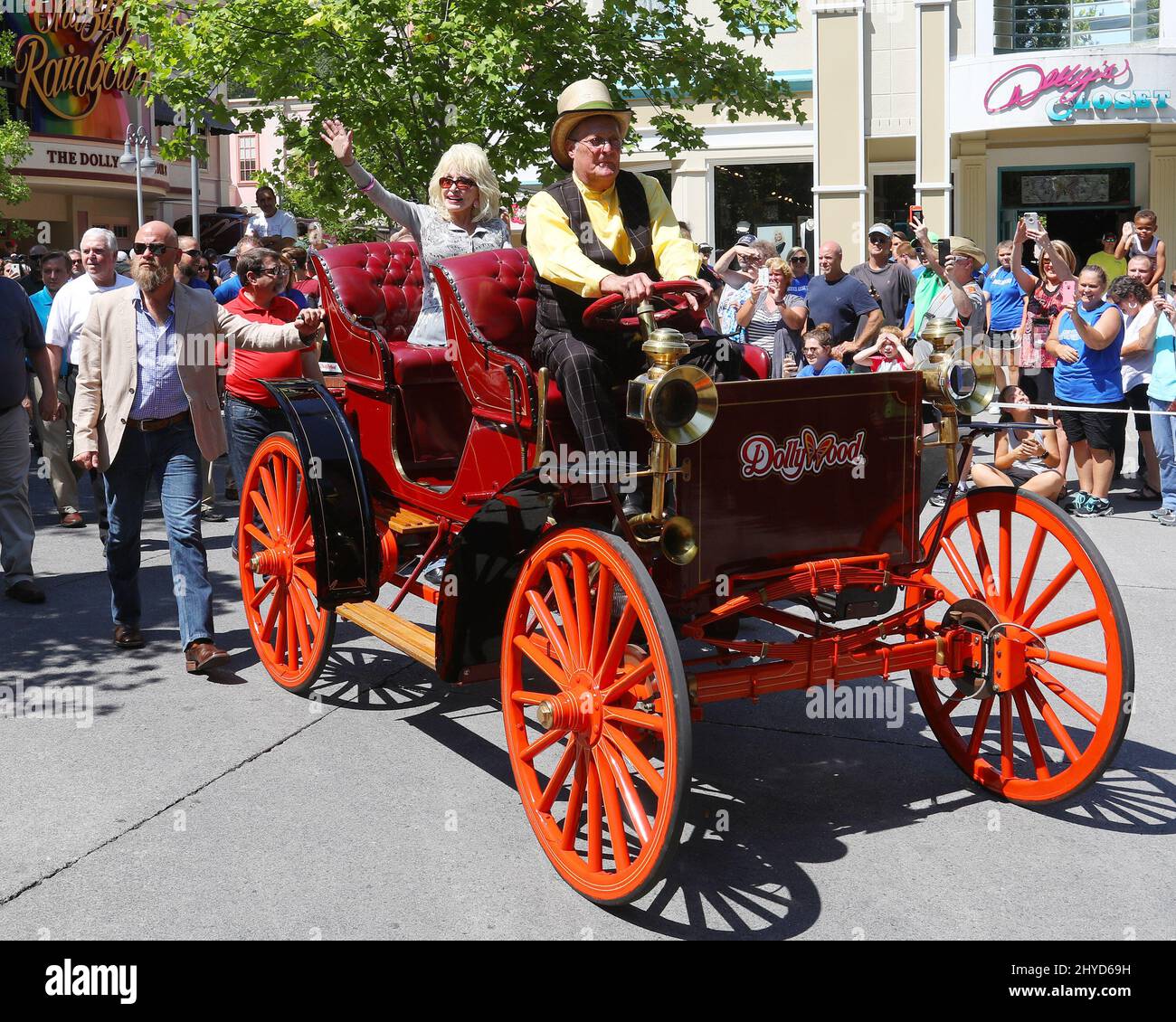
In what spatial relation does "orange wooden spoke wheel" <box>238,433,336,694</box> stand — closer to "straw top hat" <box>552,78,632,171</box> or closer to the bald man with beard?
"straw top hat" <box>552,78,632,171</box>

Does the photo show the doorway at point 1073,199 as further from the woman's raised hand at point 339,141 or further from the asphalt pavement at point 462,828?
the asphalt pavement at point 462,828

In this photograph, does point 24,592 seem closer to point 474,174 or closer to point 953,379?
point 474,174

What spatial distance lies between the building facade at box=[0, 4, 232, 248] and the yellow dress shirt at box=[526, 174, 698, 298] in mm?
33915

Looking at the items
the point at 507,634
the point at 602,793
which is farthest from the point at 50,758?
the point at 602,793

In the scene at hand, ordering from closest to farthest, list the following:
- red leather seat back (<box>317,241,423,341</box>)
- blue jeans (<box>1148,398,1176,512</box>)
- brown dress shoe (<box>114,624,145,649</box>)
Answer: red leather seat back (<box>317,241,423,341</box>) → brown dress shoe (<box>114,624,145,649</box>) → blue jeans (<box>1148,398,1176,512</box>)

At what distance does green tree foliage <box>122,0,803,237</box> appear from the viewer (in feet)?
35.9

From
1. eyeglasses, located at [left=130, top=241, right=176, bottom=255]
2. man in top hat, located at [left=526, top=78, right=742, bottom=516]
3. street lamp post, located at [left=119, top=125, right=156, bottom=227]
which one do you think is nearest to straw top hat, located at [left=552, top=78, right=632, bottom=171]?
man in top hat, located at [left=526, top=78, right=742, bottom=516]

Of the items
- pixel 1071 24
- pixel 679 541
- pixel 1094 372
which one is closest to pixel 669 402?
pixel 679 541

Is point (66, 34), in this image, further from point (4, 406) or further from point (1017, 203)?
point (4, 406)

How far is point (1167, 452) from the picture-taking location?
9922 mm

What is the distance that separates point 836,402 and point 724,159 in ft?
65.8

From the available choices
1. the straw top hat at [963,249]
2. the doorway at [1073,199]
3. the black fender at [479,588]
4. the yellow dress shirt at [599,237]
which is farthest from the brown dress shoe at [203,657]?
the doorway at [1073,199]

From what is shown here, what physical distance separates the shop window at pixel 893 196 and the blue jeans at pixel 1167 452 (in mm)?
13189

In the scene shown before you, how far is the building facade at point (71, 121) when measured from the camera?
37281 mm
